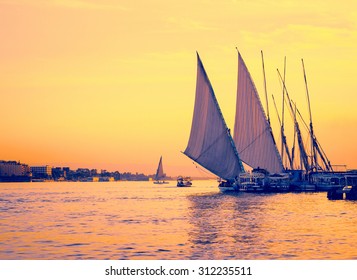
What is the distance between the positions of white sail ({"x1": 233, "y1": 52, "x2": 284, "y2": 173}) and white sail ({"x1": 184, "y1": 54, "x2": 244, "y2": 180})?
431cm

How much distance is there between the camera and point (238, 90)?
440 feet

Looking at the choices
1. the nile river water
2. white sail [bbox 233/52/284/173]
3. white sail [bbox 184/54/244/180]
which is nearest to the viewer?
the nile river water

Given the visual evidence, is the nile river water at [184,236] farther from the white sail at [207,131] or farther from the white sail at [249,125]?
the white sail at [249,125]

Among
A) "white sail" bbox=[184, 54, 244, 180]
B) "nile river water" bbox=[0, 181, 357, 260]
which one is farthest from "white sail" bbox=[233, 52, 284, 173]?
"nile river water" bbox=[0, 181, 357, 260]

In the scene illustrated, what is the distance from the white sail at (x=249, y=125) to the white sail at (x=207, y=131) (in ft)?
14.1

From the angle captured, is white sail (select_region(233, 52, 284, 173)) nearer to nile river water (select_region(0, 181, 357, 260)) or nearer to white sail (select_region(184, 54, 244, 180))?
white sail (select_region(184, 54, 244, 180))

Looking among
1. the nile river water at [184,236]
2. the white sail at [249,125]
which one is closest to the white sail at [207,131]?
the white sail at [249,125]

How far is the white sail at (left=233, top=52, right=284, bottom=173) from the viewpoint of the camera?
132875 mm

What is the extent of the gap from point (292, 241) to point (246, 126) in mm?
85027

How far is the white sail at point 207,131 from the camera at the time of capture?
4838 inches
